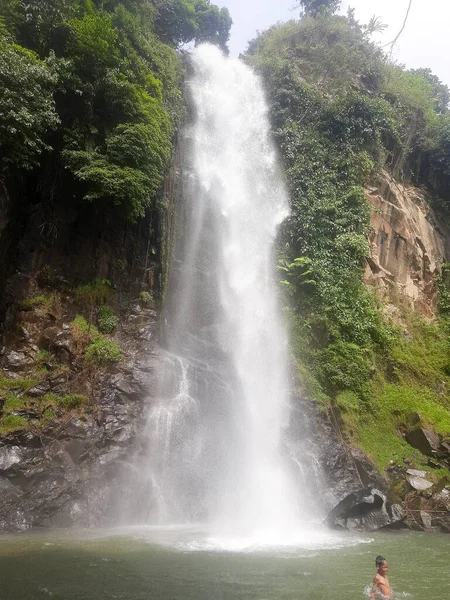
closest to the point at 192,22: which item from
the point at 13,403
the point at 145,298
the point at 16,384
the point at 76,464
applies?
the point at 145,298

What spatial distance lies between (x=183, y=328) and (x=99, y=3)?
1398 cm

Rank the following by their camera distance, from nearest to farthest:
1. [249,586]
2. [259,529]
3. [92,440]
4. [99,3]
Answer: [249,586], [259,529], [92,440], [99,3]

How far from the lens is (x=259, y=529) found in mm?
10133

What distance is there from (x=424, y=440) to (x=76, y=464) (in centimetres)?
963

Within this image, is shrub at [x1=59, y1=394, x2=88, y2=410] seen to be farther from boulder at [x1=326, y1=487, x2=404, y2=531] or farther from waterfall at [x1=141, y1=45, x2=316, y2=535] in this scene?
boulder at [x1=326, y1=487, x2=404, y2=531]

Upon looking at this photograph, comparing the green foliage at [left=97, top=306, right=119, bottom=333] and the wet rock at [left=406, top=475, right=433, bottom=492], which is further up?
the green foliage at [left=97, top=306, right=119, bottom=333]

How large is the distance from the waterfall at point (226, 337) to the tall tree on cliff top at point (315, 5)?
1136 cm

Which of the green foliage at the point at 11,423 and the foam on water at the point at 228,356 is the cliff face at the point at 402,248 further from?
the green foliage at the point at 11,423

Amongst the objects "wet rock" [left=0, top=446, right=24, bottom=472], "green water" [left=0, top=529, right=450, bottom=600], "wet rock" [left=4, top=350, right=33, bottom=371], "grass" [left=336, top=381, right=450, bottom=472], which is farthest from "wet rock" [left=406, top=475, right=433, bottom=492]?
"wet rock" [left=4, top=350, right=33, bottom=371]

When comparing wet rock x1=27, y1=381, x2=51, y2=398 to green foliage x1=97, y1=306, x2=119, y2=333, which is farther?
green foliage x1=97, y1=306, x2=119, y2=333

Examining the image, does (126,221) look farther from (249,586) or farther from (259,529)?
(249,586)

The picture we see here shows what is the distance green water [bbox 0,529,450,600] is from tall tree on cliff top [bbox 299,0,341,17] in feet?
120

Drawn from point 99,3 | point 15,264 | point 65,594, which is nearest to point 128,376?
point 15,264

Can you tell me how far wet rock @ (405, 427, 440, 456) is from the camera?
511 inches
